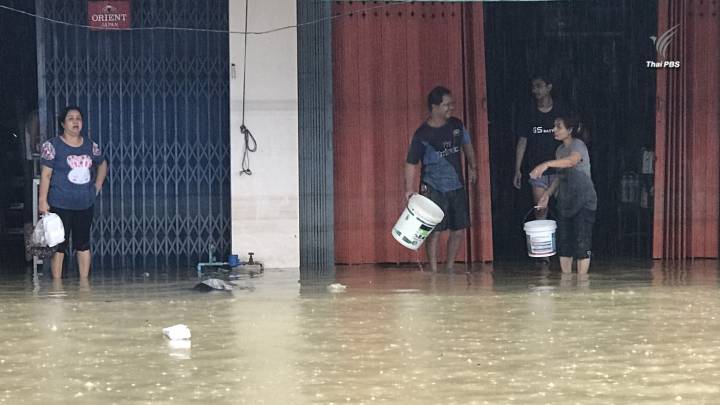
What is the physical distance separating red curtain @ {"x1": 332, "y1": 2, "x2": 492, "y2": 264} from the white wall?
1.75ft

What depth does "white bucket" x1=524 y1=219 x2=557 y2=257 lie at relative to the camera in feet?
38.0

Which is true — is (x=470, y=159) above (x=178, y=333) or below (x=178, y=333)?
above

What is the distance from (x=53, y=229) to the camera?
11156 mm

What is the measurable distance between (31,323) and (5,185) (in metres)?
7.91

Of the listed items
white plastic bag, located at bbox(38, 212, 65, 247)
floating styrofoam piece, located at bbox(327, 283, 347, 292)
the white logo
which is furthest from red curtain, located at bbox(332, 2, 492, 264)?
white plastic bag, located at bbox(38, 212, 65, 247)

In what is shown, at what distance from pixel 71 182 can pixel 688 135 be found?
632 cm

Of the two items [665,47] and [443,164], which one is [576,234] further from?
[665,47]

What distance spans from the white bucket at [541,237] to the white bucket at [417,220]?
2.81 feet

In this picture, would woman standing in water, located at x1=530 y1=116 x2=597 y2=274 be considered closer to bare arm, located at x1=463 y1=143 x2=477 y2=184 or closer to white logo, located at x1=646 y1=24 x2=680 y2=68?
bare arm, located at x1=463 y1=143 x2=477 y2=184

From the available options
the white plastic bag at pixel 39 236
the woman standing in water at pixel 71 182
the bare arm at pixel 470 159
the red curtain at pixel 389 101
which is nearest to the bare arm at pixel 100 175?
the woman standing in water at pixel 71 182

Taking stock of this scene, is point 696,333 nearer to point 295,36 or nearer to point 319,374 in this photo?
point 319,374

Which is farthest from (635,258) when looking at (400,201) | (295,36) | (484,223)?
(295,36)

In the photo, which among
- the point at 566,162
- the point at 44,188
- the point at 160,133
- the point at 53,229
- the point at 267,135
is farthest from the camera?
the point at 160,133

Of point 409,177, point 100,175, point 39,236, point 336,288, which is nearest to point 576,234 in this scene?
point 409,177
